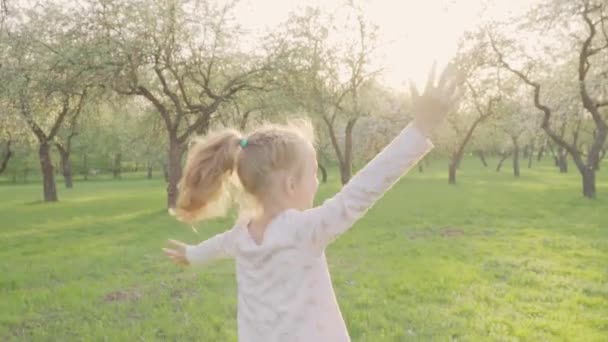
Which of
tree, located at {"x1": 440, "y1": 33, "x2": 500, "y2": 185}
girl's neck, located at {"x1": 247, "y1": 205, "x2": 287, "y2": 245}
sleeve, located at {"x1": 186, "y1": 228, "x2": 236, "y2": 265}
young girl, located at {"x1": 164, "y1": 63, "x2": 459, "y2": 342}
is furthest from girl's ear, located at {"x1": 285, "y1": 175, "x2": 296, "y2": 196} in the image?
tree, located at {"x1": 440, "y1": 33, "x2": 500, "y2": 185}

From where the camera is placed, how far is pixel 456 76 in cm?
234

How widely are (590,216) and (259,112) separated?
44.3 feet

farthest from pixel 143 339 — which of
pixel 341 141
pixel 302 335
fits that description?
pixel 341 141

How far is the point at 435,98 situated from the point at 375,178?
0.44m

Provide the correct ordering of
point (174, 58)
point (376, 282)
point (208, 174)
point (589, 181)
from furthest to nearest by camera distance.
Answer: point (589, 181) < point (174, 58) < point (376, 282) < point (208, 174)

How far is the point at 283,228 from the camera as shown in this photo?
2797 millimetres

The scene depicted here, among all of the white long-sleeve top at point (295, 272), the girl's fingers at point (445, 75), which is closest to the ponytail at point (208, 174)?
the white long-sleeve top at point (295, 272)

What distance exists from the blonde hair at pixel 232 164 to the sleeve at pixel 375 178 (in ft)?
1.30

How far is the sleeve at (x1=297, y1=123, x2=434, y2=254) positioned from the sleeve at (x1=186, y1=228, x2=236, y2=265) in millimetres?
795

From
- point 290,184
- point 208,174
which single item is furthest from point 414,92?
point 208,174

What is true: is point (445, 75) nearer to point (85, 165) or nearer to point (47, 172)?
point (47, 172)

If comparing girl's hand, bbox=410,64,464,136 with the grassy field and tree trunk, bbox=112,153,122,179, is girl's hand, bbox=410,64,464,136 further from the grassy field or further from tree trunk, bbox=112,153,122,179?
tree trunk, bbox=112,153,122,179

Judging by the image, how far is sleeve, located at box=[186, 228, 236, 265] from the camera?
327 centimetres

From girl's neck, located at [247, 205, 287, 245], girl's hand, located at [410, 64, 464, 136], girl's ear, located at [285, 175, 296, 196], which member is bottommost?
girl's neck, located at [247, 205, 287, 245]
